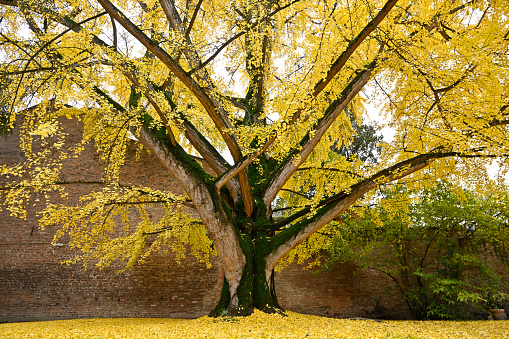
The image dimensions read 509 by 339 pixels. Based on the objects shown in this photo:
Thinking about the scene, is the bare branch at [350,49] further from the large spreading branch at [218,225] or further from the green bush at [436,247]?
the green bush at [436,247]

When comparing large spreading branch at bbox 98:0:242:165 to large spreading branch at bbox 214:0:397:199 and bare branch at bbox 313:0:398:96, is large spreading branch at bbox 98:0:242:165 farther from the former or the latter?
bare branch at bbox 313:0:398:96

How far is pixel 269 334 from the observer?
A: 3660 mm

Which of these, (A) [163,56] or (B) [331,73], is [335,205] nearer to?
(B) [331,73]

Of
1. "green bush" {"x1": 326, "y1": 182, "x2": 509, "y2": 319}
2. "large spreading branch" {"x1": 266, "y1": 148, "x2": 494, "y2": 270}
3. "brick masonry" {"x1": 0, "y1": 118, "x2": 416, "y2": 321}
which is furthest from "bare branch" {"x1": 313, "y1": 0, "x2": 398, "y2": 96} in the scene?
"brick masonry" {"x1": 0, "y1": 118, "x2": 416, "y2": 321}

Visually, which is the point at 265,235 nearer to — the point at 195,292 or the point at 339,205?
the point at 339,205

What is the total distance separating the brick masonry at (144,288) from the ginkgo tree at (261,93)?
3.11 m

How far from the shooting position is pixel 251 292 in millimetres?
5535

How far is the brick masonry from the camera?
379 inches

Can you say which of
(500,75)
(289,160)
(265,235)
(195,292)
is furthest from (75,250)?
(500,75)

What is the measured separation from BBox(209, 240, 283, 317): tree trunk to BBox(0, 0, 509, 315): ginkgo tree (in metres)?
0.02

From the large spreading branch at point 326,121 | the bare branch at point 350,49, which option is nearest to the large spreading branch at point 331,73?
the bare branch at point 350,49

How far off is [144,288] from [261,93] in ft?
21.7

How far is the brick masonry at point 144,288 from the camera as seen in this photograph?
9.62 metres

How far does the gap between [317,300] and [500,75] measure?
7160 millimetres
